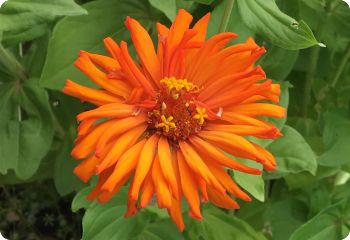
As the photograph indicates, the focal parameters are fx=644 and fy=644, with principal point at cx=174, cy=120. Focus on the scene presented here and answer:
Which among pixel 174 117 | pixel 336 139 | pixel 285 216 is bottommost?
pixel 285 216

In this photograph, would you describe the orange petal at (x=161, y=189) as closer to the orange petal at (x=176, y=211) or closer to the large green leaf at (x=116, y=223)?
the orange petal at (x=176, y=211)

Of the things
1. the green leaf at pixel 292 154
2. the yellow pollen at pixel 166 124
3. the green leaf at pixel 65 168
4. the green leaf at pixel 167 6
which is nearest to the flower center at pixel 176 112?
the yellow pollen at pixel 166 124

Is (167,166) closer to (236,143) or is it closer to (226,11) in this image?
(236,143)

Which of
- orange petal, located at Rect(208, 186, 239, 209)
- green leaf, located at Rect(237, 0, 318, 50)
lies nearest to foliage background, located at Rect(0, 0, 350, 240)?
green leaf, located at Rect(237, 0, 318, 50)

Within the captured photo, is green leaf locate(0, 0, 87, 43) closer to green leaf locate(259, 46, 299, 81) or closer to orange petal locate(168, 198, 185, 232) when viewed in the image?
orange petal locate(168, 198, 185, 232)

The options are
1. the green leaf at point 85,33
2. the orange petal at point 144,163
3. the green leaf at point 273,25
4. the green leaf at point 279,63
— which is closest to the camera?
the orange petal at point 144,163

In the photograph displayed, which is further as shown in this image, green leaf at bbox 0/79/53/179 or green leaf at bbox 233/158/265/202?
green leaf at bbox 0/79/53/179

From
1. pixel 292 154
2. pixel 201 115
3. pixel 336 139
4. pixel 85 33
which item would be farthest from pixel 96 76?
pixel 336 139
